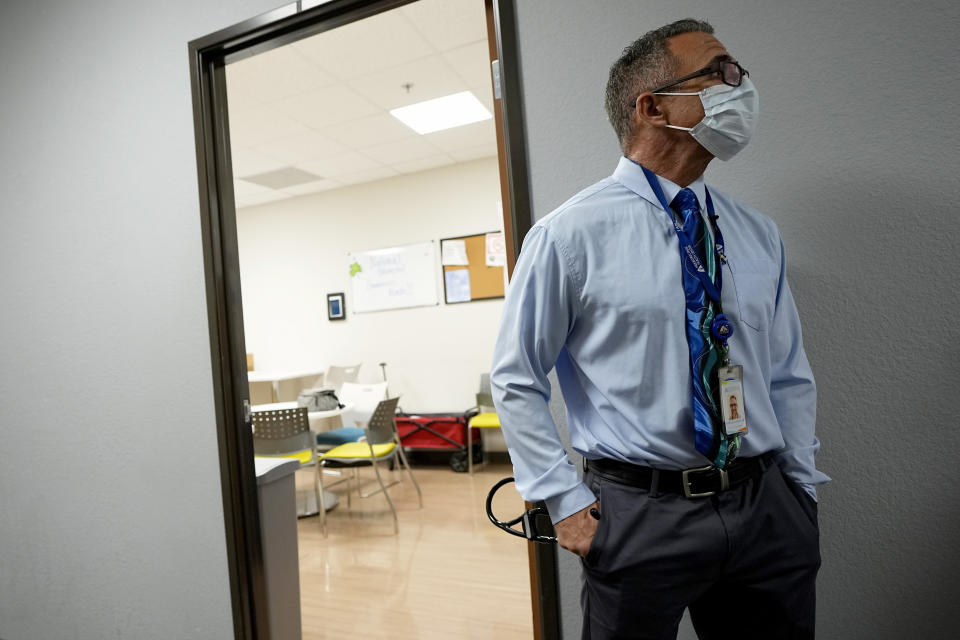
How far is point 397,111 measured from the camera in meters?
4.26

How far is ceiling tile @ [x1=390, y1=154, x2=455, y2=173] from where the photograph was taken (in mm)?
5492

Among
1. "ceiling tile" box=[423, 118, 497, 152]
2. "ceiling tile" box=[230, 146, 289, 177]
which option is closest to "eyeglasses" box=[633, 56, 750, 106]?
"ceiling tile" box=[423, 118, 497, 152]

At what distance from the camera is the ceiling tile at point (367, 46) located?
305cm

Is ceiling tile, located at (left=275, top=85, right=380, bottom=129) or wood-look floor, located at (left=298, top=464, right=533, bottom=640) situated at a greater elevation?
ceiling tile, located at (left=275, top=85, right=380, bottom=129)

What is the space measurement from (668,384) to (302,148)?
4.61 meters

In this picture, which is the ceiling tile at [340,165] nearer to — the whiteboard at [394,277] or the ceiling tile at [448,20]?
the whiteboard at [394,277]

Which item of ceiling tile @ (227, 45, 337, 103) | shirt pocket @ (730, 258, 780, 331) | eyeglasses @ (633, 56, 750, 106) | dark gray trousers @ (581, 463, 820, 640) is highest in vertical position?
ceiling tile @ (227, 45, 337, 103)

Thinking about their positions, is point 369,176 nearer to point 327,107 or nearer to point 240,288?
point 327,107

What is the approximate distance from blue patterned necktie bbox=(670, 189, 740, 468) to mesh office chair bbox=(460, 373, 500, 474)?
152 inches

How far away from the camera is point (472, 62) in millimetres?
3555

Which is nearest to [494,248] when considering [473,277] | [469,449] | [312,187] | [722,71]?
[473,277]

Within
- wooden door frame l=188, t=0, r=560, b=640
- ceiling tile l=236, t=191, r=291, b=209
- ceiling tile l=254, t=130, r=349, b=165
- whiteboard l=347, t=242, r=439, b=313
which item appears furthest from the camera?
ceiling tile l=236, t=191, r=291, b=209

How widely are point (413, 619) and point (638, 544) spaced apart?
1977mm

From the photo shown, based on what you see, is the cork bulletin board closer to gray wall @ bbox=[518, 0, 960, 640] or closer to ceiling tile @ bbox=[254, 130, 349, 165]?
ceiling tile @ bbox=[254, 130, 349, 165]
